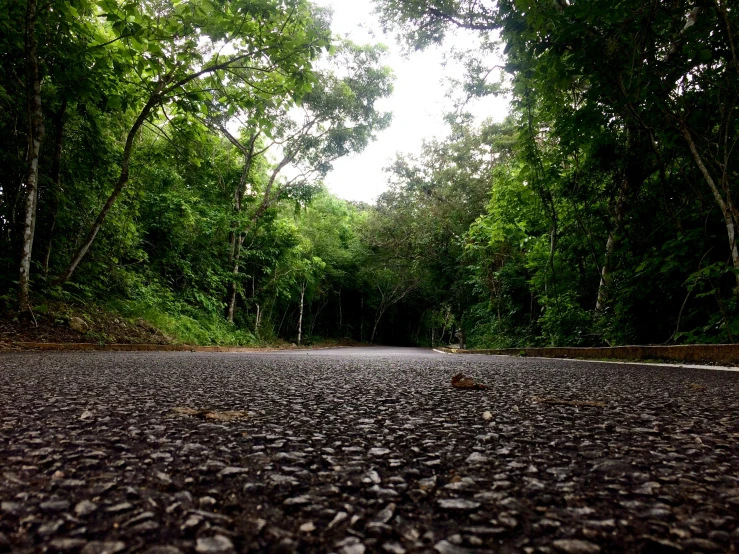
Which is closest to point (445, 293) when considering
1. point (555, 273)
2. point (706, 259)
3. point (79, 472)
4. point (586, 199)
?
Answer: point (555, 273)

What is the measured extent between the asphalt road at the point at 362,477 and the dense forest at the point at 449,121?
4.54 metres

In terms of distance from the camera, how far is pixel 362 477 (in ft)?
3.08

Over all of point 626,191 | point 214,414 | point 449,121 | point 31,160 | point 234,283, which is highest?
point 449,121

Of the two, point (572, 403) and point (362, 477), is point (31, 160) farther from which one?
point (572, 403)

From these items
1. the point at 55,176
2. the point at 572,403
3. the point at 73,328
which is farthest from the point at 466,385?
the point at 55,176

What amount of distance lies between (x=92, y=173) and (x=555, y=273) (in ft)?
32.1

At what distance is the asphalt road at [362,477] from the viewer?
0.67 meters

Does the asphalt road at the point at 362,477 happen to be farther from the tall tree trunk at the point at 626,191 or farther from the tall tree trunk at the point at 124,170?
the tall tree trunk at the point at 626,191

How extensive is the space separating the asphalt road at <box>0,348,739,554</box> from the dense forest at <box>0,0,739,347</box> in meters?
4.54

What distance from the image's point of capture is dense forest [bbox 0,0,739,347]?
5164 millimetres

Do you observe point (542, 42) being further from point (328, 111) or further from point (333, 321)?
point (333, 321)

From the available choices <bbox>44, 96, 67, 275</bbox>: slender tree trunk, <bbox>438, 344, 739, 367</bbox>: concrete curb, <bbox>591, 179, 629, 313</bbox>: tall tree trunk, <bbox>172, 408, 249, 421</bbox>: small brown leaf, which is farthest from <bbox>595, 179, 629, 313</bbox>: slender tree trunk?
<bbox>44, 96, 67, 275</bbox>: slender tree trunk

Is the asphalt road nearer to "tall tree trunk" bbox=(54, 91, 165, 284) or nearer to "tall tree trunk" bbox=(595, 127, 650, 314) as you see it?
"tall tree trunk" bbox=(54, 91, 165, 284)

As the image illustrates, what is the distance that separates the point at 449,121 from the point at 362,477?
492 inches
